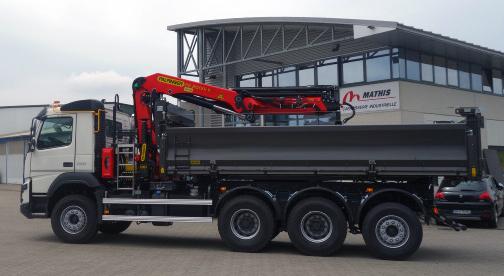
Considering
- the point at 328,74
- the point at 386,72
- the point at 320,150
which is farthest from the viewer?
the point at 328,74

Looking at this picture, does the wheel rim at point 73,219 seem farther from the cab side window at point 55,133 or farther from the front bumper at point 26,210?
the cab side window at point 55,133

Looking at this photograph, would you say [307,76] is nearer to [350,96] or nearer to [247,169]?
[350,96]

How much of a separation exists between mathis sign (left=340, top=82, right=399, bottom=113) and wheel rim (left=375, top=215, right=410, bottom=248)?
12.3 m

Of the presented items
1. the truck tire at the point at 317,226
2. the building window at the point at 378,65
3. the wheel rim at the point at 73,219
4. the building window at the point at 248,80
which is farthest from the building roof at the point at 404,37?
the wheel rim at the point at 73,219

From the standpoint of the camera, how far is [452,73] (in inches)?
954

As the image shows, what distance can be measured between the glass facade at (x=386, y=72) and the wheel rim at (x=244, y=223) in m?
8.81

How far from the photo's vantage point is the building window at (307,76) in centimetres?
2467

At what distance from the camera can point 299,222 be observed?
10.0 m

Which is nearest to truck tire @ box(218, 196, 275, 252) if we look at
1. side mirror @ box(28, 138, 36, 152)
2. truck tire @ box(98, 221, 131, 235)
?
truck tire @ box(98, 221, 131, 235)

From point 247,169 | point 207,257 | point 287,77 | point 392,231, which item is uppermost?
point 287,77

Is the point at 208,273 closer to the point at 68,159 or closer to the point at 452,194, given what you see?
the point at 68,159

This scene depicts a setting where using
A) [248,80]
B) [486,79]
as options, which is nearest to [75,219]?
[248,80]

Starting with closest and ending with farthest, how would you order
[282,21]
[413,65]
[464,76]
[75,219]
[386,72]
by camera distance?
→ [75,219] < [386,72] < [413,65] < [282,21] < [464,76]

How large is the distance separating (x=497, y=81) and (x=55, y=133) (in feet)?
74.7
